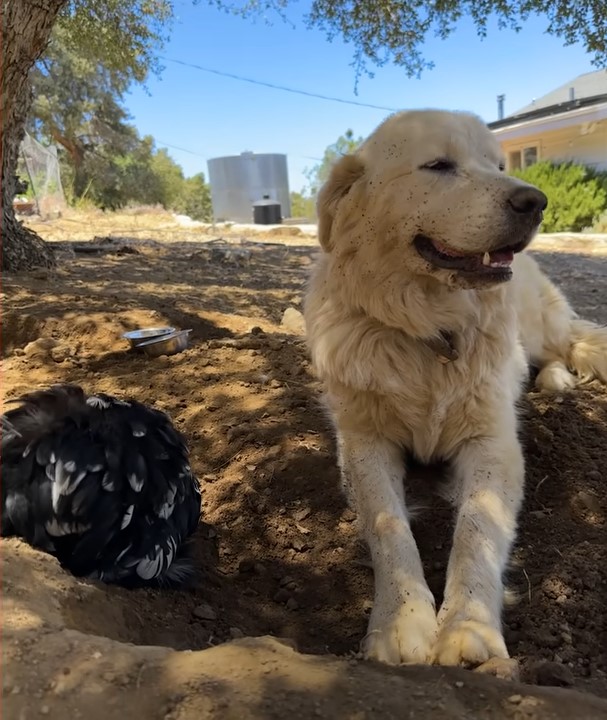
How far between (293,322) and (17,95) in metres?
3.18

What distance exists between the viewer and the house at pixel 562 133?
19766 mm

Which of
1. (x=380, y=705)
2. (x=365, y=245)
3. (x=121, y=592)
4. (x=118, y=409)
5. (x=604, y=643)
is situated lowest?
(x=604, y=643)

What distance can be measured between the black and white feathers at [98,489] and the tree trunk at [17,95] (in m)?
3.54

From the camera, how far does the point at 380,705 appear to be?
1.09 m

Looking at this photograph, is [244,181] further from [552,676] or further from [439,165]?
[552,676]

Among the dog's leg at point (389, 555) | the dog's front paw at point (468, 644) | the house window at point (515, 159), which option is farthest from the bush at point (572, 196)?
the dog's front paw at point (468, 644)

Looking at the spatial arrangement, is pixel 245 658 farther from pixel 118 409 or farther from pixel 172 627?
pixel 118 409

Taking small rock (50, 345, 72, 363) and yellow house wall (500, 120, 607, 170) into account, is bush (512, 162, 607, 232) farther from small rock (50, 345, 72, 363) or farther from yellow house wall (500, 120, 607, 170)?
small rock (50, 345, 72, 363)

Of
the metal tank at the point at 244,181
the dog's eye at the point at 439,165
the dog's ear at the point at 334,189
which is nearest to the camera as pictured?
the dog's eye at the point at 439,165

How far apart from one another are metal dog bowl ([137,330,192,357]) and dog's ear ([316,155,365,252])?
5.02ft

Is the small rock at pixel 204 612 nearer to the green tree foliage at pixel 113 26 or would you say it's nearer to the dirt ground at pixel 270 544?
the dirt ground at pixel 270 544

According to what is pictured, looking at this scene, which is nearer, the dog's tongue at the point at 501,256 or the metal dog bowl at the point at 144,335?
the dog's tongue at the point at 501,256

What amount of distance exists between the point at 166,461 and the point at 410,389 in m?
1.05

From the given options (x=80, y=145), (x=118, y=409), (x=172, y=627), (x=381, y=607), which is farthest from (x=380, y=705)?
(x=80, y=145)
